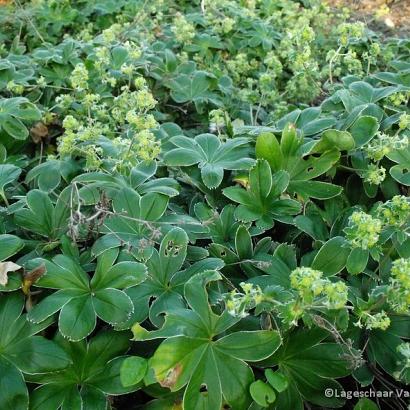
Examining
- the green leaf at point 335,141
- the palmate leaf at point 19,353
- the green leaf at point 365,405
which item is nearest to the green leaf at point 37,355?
the palmate leaf at point 19,353

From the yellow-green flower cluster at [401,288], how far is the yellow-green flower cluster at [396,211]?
0.19 meters

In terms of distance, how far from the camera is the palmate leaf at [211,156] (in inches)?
66.5

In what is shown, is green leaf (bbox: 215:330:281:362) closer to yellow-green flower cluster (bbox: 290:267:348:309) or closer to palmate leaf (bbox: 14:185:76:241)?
yellow-green flower cluster (bbox: 290:267:348:309)

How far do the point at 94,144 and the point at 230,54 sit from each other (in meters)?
1.62

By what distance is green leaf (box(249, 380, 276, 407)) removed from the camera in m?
1.23

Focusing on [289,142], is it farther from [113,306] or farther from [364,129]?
[113,306]

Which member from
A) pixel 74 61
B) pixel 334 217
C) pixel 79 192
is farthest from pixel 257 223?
pixel 74 61

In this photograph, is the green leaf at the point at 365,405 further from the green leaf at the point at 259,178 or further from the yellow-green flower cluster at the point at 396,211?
the green leaf at the point at 259,178

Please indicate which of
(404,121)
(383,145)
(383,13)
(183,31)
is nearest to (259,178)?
(383,145)

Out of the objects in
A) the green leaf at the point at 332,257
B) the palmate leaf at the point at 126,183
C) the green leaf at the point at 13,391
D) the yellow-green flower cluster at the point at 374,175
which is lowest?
the green leaf at the point at 13,391

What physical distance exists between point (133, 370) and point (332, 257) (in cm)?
59

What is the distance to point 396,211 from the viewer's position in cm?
132

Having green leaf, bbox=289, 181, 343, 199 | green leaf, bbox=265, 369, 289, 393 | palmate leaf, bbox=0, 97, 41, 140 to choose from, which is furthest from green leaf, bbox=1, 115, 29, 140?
green leaf, bbox=265, 369, 289, 393

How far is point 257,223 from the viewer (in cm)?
159
